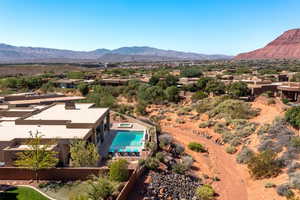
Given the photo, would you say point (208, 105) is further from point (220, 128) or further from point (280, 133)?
point (280, 133)

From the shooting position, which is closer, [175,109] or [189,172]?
[189,172]

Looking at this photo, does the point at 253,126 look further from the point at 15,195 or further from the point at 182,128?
the point at 15,195

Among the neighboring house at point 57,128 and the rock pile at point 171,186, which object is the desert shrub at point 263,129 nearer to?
the rock pile at point 171,186

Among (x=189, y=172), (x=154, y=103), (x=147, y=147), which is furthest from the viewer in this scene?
(x=154, y=103)

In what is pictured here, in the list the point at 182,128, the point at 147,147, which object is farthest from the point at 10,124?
the point at 182,128

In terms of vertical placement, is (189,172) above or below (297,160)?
below

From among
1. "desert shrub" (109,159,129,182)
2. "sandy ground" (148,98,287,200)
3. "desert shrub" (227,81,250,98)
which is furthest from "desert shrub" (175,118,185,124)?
"desert shrub" (109,159,129,182)
